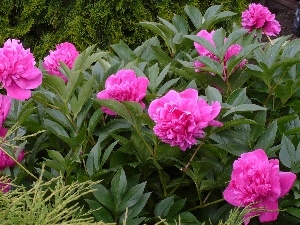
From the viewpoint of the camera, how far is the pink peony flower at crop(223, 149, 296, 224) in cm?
132

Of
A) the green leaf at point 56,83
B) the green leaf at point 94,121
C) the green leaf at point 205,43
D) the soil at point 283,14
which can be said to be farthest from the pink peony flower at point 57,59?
the soil at point 283,14

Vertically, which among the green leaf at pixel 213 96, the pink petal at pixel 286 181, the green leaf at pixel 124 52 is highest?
the green leaf at pixel 213 96

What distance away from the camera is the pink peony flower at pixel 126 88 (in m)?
1.46

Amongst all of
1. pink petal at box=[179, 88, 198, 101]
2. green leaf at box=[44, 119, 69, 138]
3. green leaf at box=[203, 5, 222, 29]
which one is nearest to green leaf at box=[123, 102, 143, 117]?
pink petal at box=[179, 88, 198, 101]

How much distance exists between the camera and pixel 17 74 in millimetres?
1497

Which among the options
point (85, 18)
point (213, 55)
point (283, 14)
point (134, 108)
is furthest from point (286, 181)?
point (283, 14)

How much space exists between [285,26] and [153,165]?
588 cm

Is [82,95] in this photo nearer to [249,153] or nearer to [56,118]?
[56,118]

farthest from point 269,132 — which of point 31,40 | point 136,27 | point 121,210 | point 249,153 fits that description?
point 31,40

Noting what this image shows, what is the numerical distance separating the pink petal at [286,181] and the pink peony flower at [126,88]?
40cm

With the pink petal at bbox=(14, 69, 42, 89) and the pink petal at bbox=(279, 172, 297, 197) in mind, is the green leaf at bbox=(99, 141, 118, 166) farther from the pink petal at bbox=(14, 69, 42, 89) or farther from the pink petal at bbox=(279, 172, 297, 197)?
the pink petal at bbox=(279, 172, 297, 197)

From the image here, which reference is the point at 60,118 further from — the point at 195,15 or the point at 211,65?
the point at 195,15

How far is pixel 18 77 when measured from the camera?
150cm

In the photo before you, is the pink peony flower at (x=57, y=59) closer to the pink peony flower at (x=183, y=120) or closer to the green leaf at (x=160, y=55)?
the green leaf at (x=160, y=55)
